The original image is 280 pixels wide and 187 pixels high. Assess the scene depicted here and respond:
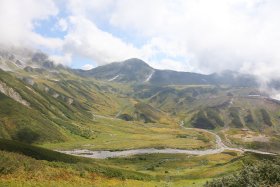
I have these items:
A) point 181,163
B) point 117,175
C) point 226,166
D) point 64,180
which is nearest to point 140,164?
point 181,163

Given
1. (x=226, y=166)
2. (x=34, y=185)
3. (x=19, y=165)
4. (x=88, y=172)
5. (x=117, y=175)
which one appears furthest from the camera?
(x=226, y=166)

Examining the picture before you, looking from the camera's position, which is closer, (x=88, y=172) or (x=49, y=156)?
(x=88, y=172)

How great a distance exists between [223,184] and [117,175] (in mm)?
28264

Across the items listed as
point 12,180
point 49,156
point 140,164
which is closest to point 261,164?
point 12,180

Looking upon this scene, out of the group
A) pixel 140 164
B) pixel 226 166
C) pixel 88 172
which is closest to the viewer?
pixel 88 172

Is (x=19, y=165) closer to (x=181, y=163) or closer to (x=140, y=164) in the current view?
(x=140, y=164)

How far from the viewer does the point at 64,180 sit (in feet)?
177

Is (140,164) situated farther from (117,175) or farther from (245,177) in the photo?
(245,177)

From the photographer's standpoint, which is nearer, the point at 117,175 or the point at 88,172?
the point at 88,172

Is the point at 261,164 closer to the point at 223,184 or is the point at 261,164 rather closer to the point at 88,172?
the point at 223,184

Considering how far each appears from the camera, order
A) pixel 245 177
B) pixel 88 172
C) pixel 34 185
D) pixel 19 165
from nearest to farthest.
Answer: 1. pixel 245 177
2. pixel 34 185
3. pixel 19 165
4. pixel 88 172

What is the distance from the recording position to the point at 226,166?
A: 107 meters

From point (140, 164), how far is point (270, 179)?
396ft

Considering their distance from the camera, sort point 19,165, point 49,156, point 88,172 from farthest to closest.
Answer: point 49,156 < point 88,172 < point 19,165
